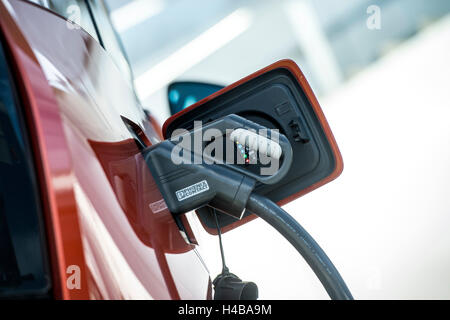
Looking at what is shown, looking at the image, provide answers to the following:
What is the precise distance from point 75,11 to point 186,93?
312 mm

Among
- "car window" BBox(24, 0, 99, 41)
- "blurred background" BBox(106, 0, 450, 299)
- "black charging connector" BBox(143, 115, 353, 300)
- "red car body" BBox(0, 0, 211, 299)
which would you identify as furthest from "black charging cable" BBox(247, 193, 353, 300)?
"car window" BBox(24, 0, 99, 41)

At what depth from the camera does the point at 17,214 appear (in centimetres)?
48

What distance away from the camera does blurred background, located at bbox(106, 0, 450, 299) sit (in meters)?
2.37

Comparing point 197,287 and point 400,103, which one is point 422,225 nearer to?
point 400,103

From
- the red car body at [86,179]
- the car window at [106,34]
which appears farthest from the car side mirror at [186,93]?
the red car body at [86,179]

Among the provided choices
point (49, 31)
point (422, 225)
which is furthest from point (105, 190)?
point (422, 225)

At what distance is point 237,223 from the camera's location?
78 cm

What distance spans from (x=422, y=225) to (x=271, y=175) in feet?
7.11

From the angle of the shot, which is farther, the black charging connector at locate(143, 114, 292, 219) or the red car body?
the black charging connector at locate(143, 114, 292, 219)

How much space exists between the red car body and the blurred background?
28 centimetres

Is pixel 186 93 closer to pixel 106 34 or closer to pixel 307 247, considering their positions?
pixel 106 34

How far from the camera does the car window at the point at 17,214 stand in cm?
44

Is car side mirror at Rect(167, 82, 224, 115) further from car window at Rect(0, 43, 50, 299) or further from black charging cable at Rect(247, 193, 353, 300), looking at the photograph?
car window at Rect(0, 43, 50, 299)

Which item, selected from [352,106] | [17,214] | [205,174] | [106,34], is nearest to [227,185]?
[205,174]
